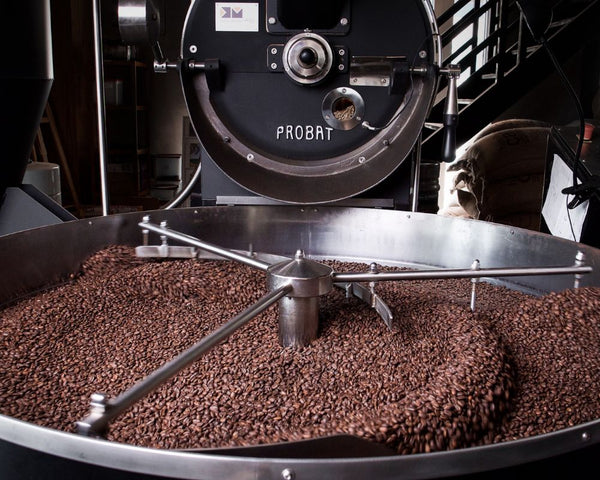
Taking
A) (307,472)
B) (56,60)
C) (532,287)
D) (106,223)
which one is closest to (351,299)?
(532,287)

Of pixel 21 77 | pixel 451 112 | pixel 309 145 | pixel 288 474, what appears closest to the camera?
pixel 288 474

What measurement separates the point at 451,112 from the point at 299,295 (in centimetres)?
83

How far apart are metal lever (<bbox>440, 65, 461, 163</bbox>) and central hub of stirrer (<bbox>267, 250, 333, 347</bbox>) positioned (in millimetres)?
699

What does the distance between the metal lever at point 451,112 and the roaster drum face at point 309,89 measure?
0.17 feet

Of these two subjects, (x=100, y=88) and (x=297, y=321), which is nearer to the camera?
(x=297, y=321)

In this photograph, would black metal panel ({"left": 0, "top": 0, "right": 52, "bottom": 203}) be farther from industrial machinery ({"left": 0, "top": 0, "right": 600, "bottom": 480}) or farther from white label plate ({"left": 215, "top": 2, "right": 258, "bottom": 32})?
white label plate ({"left": 215, "top": 2, "right": 258, "bottom": 32})

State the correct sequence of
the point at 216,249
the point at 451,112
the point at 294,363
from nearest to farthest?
the point at 294,363
the point at 216,249
the point at 451,112

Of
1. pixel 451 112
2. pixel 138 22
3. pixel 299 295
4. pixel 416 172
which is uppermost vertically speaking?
pixel 138 22

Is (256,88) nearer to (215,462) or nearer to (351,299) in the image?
(351,299)

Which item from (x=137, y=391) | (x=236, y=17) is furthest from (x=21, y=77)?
(x=137, y=391)

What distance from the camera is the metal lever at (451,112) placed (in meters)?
1.75

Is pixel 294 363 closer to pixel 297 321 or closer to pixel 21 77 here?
pixel 297 321

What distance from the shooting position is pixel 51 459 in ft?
2.38

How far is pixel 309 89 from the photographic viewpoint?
1.87 meters
